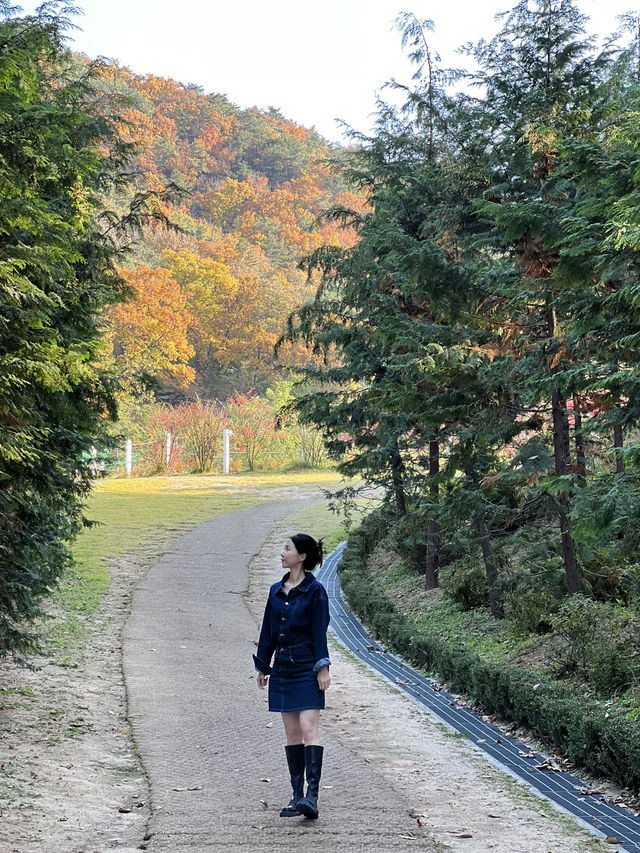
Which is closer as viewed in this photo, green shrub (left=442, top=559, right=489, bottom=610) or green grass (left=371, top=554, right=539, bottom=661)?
green grass (left=371, top=554, right=539, bottom=661)

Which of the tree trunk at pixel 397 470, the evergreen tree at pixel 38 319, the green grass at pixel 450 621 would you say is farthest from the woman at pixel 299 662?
the tree trunk at pixel 397 470

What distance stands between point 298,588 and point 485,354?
559 centimetres

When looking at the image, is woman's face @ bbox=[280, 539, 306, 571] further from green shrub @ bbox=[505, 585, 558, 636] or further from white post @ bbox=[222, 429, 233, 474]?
white post @ bbox=[222, 429, 233, 474]

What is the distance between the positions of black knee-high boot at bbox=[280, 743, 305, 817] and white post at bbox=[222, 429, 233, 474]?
33.2 metres

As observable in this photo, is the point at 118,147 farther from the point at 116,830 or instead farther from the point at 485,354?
the point at 116,830

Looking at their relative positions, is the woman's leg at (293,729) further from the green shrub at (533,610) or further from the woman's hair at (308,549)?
the green shrub at (533,610)

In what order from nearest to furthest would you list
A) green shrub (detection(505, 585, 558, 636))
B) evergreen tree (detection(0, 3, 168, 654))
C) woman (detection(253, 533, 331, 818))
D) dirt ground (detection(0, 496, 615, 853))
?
dirt ground (detection(0, 496, 615, 853)) → woman (detection(253, 533, 331, 818)) → evergreen tree (detection(0, 3, 168, 654)) → green shrub (detection(505, 585, 558, 636))

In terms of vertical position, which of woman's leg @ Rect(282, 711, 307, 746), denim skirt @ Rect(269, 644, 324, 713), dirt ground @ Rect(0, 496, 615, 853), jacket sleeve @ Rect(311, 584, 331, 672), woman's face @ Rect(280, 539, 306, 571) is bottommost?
dirt ground @ Rect(0, 496, 615, 853)

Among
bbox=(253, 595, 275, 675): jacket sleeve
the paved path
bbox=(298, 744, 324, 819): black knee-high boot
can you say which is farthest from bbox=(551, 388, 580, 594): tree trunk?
bbox=(298, 744, 324, 819): black knee-high boot

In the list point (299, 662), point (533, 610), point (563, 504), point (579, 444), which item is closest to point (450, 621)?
point (533, 610)

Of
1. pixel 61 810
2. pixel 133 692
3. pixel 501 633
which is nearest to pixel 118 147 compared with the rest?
pixel 133 692

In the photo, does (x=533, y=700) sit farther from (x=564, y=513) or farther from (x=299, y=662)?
(x=299, y=662)

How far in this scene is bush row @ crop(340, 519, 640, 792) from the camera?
6.26m

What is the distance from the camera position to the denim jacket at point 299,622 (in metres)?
5.11
